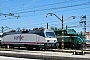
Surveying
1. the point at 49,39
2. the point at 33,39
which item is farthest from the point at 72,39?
the point at 33,39

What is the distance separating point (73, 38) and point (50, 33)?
478cm

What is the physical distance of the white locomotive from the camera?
91.1 ft

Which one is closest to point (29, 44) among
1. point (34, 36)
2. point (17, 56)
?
point (34, 36)

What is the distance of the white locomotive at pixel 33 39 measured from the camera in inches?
1093

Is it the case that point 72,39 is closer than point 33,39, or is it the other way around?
point 33,39

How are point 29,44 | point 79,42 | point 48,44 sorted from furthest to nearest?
point 79,42 → point 29,44 → point 48,44

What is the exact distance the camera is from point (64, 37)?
3275 cm

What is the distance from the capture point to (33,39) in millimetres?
29266

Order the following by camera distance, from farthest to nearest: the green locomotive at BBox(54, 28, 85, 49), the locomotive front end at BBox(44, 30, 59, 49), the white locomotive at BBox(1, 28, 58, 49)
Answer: the green locomotive at BBox(54, 28, 85, 49) → the white locomotive at BBox(1, 28, 58, 49) → the locomotive front end at BBox(44, 30, 59, 49)

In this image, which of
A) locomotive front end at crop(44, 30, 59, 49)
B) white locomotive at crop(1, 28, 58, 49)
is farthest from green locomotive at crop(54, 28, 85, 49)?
locomotive front end at crop(44, 30, 59, 49)

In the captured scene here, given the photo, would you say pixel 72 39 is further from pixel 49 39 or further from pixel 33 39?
pixel 33 39

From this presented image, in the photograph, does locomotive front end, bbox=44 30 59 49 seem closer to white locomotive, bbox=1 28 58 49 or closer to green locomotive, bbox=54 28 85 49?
white locomotive, bbox=1 28 58 49

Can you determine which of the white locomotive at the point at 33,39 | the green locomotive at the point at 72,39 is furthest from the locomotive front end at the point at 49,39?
the green locomotive at the point at 72,39

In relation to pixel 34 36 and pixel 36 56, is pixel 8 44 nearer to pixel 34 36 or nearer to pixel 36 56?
pixel 34 36
